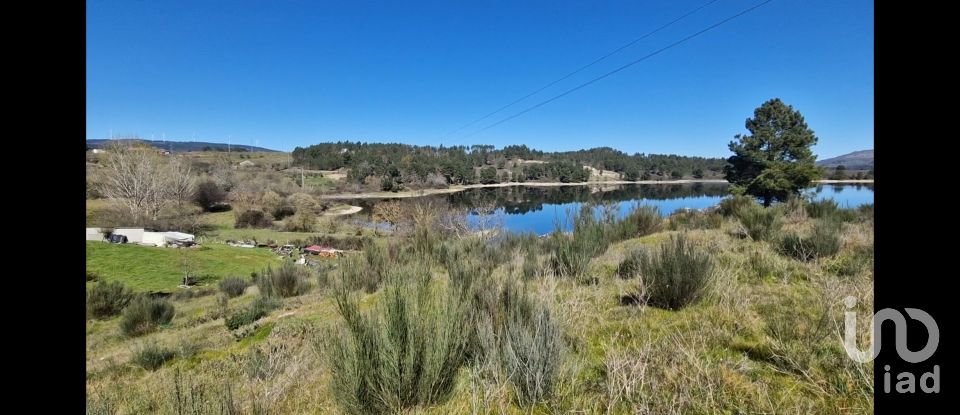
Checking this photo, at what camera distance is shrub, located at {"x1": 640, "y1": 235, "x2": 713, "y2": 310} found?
349cm

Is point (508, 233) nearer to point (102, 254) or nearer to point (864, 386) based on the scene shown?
point (864, 386)

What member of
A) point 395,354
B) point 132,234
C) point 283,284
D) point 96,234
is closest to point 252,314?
point 283,284

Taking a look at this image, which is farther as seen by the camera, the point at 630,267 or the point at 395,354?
the point at 630,267

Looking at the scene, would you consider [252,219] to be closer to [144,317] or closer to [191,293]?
[191,293]

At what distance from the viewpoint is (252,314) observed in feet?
23.4

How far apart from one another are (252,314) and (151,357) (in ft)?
6.80

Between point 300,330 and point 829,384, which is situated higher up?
point 829,384

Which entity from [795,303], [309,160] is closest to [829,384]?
[795,303]

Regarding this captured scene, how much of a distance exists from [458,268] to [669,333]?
2541mm

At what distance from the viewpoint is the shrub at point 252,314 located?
6777mm

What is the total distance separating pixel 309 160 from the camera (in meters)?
90.9

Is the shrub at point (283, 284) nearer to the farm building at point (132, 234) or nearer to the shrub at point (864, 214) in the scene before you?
the shrub at point (864, 214)

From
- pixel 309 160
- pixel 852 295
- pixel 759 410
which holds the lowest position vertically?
pixel 759 410

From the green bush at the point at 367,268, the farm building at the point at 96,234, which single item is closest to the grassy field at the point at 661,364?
the green bush at the point at 367,268
